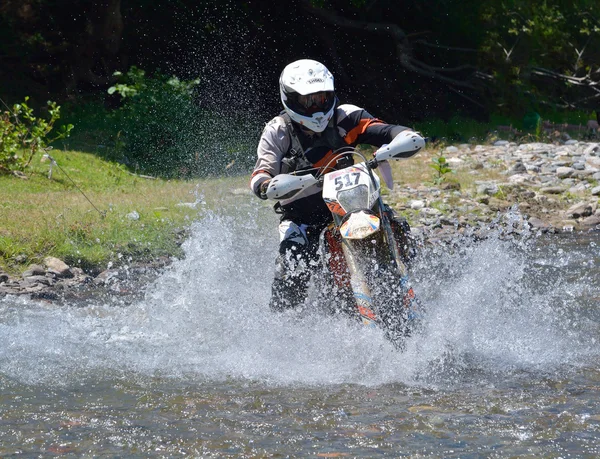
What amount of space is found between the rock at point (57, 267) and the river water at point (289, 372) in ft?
2.77

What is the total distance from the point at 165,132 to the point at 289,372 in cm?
1085

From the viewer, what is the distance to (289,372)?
21.7 ft

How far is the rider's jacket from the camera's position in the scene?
23.1ft

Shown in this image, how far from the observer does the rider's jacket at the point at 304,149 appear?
7055 mm

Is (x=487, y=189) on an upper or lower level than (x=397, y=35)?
lower

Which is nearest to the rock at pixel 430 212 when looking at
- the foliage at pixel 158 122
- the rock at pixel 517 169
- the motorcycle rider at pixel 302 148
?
the rock at pixel 517 169

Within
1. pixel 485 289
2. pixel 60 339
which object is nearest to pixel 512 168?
pixel 485 289

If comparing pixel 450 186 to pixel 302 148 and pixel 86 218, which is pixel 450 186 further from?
pixel 302 148

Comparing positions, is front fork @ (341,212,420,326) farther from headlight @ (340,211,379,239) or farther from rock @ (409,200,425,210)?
rock @ (409,200,425,210)

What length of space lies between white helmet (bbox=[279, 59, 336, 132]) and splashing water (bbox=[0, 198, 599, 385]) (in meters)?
1.38

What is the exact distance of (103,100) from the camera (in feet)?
65.6

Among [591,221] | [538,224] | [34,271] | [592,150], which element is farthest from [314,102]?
[592,150]

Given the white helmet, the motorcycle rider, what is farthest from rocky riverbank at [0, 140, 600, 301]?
the white helmet

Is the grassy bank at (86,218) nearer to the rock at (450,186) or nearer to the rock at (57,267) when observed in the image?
the rock at (57,267)
